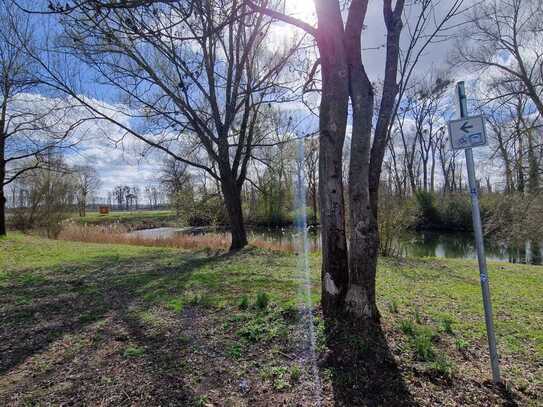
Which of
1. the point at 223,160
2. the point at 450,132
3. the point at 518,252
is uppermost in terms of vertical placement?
the point at 223,160

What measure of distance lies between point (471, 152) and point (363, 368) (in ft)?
5.73

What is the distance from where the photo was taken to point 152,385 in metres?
2.03

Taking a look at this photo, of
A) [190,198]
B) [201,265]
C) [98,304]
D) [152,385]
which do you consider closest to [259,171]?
[190,198]

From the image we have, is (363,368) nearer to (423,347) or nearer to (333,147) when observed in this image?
(423,347)

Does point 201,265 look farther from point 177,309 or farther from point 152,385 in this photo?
point 152,385

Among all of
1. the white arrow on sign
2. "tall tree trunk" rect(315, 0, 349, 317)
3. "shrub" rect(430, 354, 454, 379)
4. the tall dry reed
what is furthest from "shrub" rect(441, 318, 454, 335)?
the tall dry reed

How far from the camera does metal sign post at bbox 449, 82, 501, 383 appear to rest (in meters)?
2.02

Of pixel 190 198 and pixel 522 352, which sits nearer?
pixel 522 352

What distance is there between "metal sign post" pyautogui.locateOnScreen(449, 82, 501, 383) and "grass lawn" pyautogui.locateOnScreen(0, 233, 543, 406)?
343 mm

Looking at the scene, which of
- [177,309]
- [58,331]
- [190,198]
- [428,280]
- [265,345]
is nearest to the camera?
[265,345]

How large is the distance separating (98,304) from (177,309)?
1163 millimetres

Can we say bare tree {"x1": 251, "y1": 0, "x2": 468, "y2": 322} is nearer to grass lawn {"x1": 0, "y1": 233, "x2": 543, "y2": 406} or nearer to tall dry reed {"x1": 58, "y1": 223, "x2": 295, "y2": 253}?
grass lawn {"x1": 0, "y1": 233, "x2": 543, "y2": 406}

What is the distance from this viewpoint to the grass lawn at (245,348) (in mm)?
1981

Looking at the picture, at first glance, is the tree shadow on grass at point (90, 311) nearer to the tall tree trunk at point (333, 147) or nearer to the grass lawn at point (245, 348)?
the grass lawn at point (245, 348)
